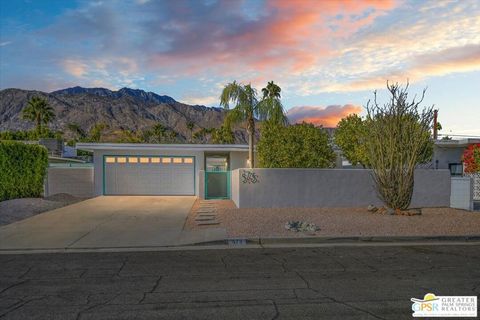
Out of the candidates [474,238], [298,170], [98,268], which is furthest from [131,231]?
[474,238]

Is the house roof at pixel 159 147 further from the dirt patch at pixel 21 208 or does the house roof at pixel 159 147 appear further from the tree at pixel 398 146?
the tree at pixel 398 146

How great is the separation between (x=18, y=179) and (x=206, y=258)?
47.9ft

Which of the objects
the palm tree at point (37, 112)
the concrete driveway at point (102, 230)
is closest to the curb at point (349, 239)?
the concrete driveway at point (102, 230)

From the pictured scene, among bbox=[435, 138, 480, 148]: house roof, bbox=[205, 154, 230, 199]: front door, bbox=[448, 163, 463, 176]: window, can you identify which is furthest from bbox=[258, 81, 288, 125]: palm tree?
bbox=[448, 163, 463, 176]: window

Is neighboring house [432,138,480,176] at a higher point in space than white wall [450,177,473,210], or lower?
higher

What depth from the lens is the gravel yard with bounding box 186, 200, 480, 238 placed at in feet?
36.1

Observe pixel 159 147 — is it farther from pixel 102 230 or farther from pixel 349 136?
pixel 102 230

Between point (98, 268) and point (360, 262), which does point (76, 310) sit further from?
point (360, 262)

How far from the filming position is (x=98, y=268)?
7.63m

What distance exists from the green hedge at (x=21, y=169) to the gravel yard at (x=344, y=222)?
995cm

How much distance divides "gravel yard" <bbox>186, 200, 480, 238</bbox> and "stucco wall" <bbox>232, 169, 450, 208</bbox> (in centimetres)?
76

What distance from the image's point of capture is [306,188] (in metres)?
16.9

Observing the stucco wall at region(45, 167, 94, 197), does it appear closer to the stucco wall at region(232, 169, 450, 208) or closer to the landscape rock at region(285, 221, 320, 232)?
the stucco wall at region(232, 169, 450, 208)

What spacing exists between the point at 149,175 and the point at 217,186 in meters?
5.12
